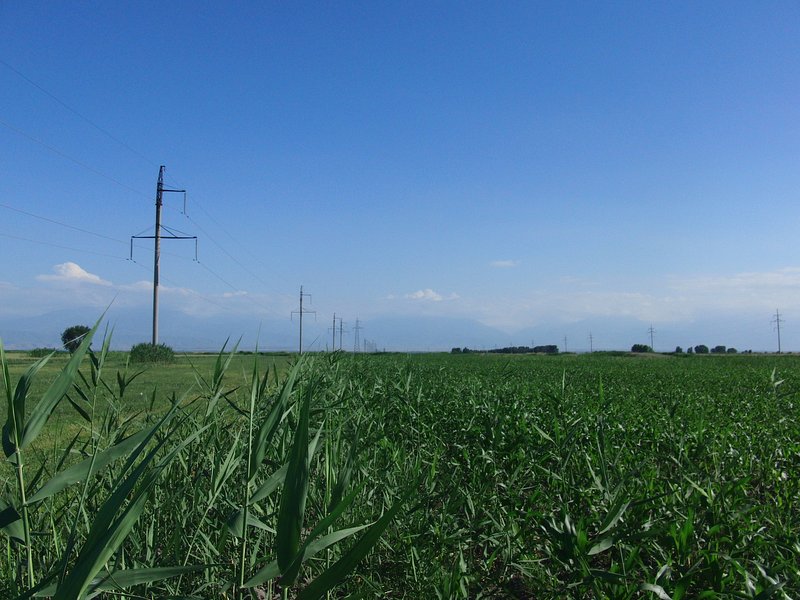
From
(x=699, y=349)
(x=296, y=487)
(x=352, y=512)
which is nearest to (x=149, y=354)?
(x=352, y=512)

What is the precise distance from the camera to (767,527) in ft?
11.3

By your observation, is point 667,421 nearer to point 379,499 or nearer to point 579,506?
point 579,506

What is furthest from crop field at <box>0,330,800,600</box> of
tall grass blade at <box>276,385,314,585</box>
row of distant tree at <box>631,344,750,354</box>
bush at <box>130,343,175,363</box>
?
row of distant tree at <box>631,344,750,354</box>

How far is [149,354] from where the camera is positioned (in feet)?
109

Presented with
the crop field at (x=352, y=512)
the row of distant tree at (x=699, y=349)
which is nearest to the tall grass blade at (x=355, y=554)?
the crop field at (x=352, y=512)

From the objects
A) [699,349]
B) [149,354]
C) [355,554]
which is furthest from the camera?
[699,349]

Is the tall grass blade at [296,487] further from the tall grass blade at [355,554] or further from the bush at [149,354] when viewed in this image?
the bush at [149,354]

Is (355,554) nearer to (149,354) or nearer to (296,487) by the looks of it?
(296,487)

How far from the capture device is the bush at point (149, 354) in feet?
109

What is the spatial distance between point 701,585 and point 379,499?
1.85 m

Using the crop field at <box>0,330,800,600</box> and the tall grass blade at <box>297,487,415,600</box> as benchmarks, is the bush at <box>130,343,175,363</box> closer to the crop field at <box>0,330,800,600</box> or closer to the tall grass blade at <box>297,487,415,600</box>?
the crop field at <box>0,330,800,600</box>

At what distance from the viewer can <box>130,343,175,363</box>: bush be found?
33188 millimetres

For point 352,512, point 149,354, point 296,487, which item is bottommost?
point 352,512

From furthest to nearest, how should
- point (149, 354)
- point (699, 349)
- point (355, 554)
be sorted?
point (699, 349), point (149, 354), point (355, 554)
